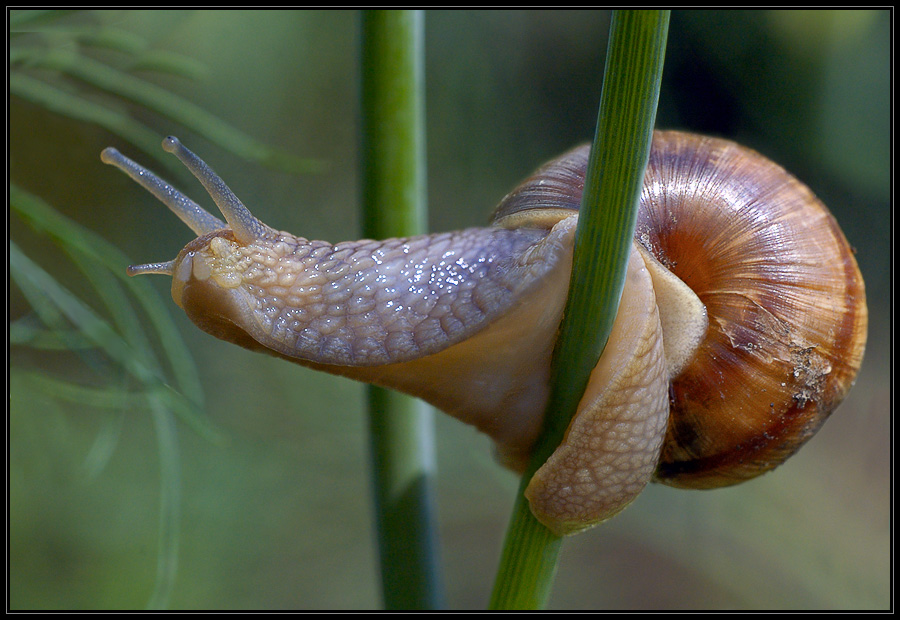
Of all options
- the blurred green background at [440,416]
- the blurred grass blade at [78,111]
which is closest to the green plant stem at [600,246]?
the blurred grass blade at [78,111]

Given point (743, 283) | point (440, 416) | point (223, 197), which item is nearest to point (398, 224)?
point (223, 197)

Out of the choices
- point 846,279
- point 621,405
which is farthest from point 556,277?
point 846,279

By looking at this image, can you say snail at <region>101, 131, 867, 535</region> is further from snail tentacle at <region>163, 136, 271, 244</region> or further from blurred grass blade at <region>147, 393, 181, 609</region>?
blurred grass blade at <region>147, 393, 181, 609</region>

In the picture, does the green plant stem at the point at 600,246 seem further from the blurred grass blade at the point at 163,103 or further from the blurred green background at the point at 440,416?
the blurred green background at the point at 440,416

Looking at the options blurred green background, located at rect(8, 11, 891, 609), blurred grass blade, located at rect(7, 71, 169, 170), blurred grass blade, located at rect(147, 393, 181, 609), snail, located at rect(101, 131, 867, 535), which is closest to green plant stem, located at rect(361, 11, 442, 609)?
snail, located at rect(101, 131, 867, 535)

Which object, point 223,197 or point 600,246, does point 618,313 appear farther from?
point 223,197

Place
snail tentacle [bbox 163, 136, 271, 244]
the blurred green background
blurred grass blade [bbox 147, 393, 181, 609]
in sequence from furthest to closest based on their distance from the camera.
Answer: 1. the blurred green background
2. blurred grass blade [bbox 147, 393, 181, 609]
3. snail tentacle [bbox 163, 136, 271, 244]
